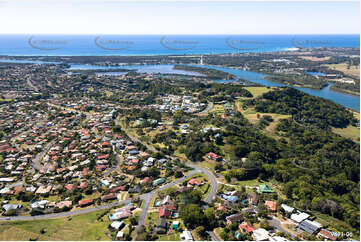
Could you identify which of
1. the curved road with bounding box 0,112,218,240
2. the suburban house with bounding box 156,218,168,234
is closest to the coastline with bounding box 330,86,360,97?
the curved road with bounding box 0,112,218,240

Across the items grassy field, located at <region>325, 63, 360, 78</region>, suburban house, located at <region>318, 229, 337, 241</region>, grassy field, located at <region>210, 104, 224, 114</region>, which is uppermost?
grassy field, located at <region>325, 63, 360, 78</region>

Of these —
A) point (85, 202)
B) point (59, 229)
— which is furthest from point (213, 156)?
point (59, 229)

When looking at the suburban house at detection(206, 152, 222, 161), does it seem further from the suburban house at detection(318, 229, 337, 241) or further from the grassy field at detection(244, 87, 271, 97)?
the grassy field at detection(244, 87, 271, 97)

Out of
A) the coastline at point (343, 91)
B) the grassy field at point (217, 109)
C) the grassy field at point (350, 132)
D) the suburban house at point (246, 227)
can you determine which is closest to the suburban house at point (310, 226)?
the suburban house at point (246, 227)

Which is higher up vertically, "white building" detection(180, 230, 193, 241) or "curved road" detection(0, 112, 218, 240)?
"white building" detection(180, 230, 193, 241)

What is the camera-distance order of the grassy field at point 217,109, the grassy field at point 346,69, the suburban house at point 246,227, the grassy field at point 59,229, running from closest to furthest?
the grassy field at point 59,229
the suburban house at point 246,227
the grassy field at point 217,109
the grassy field at point 346,69

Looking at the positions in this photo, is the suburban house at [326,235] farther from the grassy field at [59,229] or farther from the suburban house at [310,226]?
the grassy field at [59,229]
